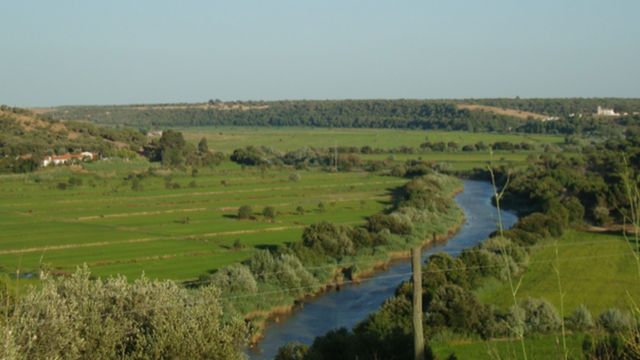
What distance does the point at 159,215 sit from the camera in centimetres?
3809

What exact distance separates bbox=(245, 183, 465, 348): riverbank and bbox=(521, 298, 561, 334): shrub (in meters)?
4.91

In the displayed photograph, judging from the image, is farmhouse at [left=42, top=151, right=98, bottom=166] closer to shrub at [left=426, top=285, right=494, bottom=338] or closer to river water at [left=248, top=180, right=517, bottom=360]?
river water at [left=248, top=180, right=517, bottom=360]

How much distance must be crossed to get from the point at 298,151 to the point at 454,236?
44.8 meters

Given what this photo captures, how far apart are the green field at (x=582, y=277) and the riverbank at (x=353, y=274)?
364cm

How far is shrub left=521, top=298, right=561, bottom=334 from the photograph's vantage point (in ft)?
50.2

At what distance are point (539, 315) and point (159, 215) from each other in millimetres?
25319

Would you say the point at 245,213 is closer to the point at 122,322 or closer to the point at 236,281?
the point at 236,281

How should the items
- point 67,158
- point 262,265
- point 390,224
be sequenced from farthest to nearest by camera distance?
point 67,158 < point 390,224 < point 262,265

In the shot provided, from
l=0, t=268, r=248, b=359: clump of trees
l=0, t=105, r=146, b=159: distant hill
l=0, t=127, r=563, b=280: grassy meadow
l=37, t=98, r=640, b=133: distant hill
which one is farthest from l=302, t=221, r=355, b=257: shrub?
l=37, t=98, r=640, b=133: distant hill

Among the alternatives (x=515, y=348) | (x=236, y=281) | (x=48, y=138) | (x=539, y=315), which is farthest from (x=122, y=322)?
(x=48, y=138)

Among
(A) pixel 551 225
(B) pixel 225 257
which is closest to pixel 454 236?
(A) pixel 551 225

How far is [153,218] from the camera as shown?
36938 mm

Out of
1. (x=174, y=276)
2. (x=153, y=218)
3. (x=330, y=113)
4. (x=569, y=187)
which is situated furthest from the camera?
(x=330, y=113)

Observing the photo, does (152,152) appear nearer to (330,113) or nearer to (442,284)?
(442,284)
